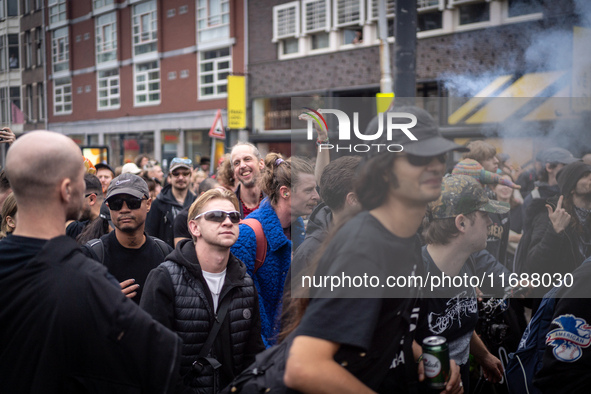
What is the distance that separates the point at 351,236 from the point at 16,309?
44.7 inches

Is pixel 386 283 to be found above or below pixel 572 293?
above

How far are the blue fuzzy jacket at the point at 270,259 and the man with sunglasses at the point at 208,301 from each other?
1.20ft

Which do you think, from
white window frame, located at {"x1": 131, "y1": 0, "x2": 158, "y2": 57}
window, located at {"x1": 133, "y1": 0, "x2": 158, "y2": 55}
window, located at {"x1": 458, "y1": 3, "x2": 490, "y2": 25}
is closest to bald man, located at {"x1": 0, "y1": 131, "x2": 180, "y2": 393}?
window, located at {"x1": 458, "y1": 3, "x2": 490, "y2": 25}

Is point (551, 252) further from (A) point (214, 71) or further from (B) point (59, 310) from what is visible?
(A) point (214, 71)

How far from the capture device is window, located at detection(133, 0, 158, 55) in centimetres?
1952

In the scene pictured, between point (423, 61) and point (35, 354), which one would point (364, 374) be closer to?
point (35, 354)

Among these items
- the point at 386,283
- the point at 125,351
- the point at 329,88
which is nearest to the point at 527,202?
the point at 386,283

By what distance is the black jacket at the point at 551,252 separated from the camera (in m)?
2.49

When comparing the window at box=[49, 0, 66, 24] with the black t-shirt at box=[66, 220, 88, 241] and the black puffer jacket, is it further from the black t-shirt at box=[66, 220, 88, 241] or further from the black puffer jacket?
the black puffer jacket

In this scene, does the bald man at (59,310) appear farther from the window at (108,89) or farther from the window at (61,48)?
the window at (108,89)

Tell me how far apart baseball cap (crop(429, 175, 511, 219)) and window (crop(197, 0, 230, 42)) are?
20076 mm

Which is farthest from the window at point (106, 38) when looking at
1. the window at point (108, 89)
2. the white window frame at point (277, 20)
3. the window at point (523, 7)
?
the window at point (523, 7)

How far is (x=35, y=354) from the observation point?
1.75m

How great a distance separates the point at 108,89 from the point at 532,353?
79.0ft
